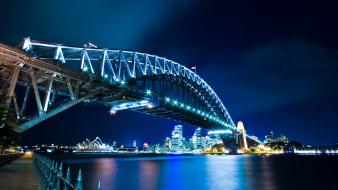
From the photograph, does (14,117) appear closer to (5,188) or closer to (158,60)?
(5,188)

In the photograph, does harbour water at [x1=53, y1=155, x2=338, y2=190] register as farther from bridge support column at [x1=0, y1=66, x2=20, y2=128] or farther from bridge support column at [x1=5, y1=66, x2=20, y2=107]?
bridge support column at [x1=5, y1=66, x2=20, y2=107]

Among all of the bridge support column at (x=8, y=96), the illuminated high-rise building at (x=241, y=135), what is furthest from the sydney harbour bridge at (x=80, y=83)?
the illuminated high-rise building at (x=241, y=135)

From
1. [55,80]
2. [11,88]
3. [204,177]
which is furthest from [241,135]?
[11,88]

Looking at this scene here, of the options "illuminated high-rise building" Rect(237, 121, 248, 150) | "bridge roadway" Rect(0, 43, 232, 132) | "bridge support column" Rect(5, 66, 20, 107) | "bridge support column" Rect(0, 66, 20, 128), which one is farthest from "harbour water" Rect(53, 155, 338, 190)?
"illuminated high-rise building" Rect(237, 121, 248, 150)

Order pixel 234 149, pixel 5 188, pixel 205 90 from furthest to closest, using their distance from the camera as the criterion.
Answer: pixel 234 149 < pixel 205 90 < pixel 5 188

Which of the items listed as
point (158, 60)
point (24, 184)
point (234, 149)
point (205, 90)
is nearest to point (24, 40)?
point (24, 184)

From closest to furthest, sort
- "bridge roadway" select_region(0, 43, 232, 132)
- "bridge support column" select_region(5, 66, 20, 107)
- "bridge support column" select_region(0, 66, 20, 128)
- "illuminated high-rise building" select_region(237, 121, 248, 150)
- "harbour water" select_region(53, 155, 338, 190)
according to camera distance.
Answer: "bridge support column" select_region(0, 66, 20, 128) < "bridge support column" select_region(5, 66, 20, 107) < "bridge roadway" select_region(0, 43, 232, 132) < "harbour water" select_region(53, 155, 338, 190) < "illuminated high-rise building" select_region(237, 121, 248, 150)

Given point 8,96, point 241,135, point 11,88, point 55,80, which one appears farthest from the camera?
point 241,135

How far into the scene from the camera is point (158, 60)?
7156cm

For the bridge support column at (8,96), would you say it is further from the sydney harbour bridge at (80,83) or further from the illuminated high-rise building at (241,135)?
the illuminated high-rise building at (241,135)

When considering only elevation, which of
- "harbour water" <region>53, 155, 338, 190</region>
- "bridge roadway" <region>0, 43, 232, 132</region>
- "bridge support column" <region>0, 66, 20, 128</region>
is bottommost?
"harbour water" <region>53, 155, 338, 190</region>

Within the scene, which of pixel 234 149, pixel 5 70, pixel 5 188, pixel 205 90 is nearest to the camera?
pixel 5 188

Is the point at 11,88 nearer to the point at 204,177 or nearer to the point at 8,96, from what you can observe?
the point at 8,96

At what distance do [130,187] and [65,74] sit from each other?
37.4 ft
